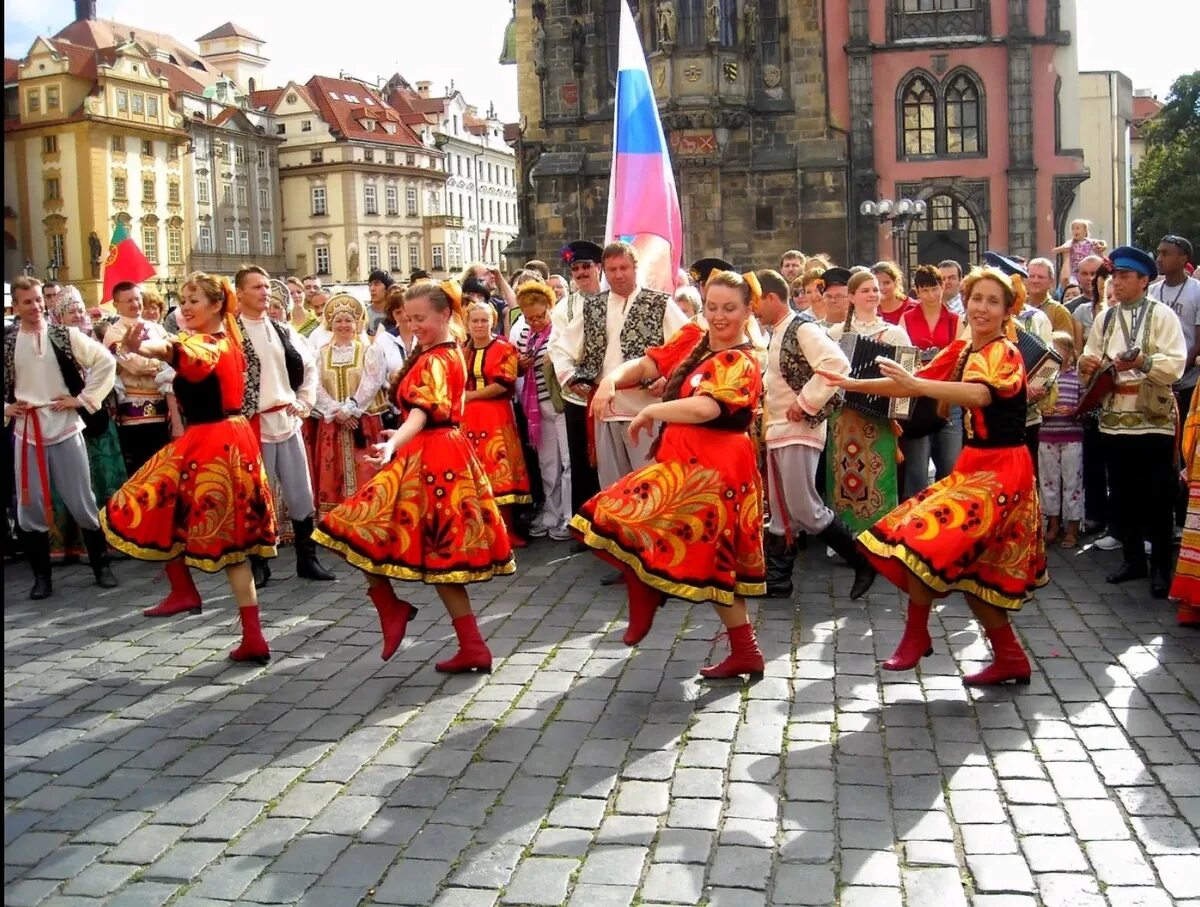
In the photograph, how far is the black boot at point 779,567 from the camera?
8.68 m

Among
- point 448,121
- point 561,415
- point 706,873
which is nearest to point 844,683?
point 706,873

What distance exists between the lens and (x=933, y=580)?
236 inches

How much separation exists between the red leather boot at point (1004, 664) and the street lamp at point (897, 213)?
2833 centimetres

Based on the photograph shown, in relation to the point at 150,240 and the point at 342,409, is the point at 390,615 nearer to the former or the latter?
the point at 342,409

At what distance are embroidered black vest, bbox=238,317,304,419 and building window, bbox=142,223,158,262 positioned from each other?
56519mm

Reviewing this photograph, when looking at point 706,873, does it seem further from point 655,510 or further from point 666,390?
point 666,390

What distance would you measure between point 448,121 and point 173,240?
34.4 metres

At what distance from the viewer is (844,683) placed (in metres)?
6.62

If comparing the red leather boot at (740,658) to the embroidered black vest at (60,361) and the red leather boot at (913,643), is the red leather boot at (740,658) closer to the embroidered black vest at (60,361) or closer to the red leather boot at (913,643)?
the red leather boot at (913,643)

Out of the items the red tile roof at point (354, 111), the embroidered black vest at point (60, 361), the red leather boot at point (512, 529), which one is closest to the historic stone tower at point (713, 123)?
the red leather boot at point (512, 529)

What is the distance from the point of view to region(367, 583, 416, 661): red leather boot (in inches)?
266

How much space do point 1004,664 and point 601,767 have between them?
6.79 feet

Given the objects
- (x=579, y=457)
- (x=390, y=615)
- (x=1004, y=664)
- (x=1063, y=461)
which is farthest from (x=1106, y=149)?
(x=390, y=615)

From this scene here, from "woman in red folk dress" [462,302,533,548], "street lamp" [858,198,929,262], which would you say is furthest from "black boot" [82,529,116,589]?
"street lamp" [858,198,929,262]
